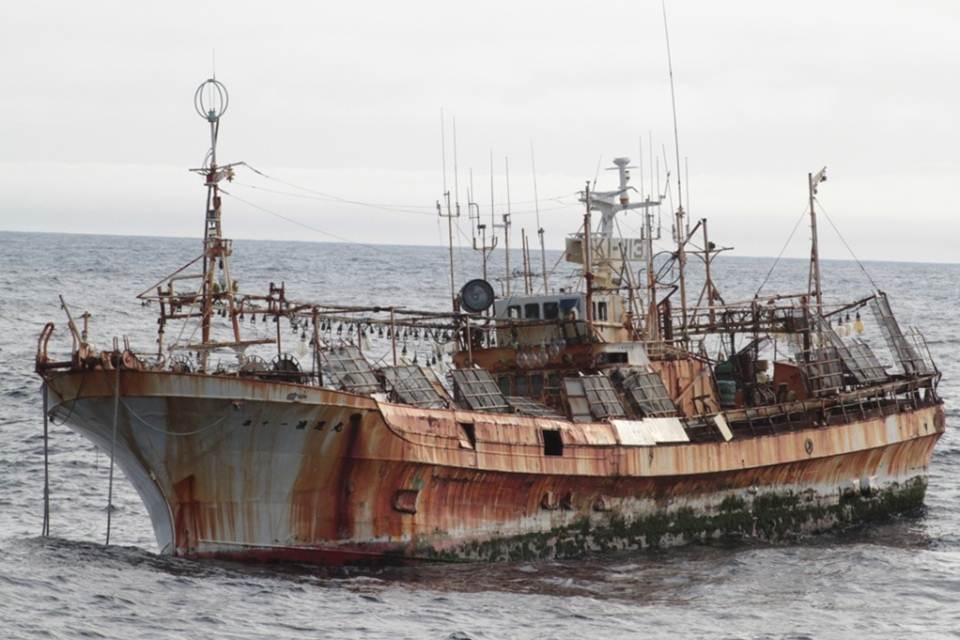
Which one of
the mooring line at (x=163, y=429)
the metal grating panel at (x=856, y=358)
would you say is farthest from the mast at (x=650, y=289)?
the mooring line at (x=163, y=429)

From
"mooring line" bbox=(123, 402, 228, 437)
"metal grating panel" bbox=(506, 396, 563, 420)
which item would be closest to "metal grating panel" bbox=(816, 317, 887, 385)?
"metal grating panel" bbox=(506, 396, 563, 420)

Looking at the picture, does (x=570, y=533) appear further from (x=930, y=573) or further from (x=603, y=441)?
(x=930, y=573)

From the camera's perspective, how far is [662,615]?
111 feet

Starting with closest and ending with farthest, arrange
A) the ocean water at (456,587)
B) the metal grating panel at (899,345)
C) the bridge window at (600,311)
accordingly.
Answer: the ocean water at (456,587) → the bridge window at (600,311) → the metal grating panel at (899,345)

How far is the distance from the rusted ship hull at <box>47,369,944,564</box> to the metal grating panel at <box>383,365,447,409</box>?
1.31m

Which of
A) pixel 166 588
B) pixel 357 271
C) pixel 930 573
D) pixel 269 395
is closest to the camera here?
pixel 166 588

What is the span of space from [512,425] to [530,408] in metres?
2.73

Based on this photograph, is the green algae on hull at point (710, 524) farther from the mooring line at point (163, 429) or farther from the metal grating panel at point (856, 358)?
the mooring line at point (163, 429)

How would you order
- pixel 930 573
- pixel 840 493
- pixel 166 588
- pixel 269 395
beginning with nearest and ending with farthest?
pixel 166 588, pixel 269 395, pixel 930 573, pixel 840 493

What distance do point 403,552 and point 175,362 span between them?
7.21 m

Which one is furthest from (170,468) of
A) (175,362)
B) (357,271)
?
(357,271)

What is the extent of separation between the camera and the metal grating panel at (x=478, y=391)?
40.8 metres

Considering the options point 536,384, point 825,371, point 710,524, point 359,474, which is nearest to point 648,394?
point 536,384

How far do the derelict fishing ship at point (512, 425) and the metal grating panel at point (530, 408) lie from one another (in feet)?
0.38
